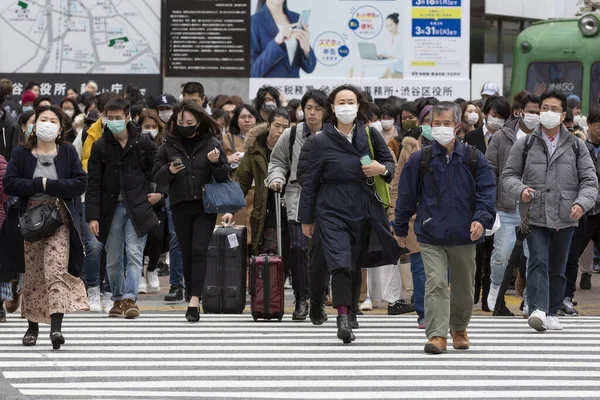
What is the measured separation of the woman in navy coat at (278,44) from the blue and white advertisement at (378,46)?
0.02 meters

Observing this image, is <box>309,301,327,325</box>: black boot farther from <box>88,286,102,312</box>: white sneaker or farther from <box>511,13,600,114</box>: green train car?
<box>511,13,600,114</box>: green train car

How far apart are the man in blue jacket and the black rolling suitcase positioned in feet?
8.36

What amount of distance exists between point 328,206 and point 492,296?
10.3 feet

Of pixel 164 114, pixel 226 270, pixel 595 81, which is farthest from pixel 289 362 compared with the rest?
pixel 595 81

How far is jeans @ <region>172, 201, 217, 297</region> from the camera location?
13.0 m

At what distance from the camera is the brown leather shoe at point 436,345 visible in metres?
10.8

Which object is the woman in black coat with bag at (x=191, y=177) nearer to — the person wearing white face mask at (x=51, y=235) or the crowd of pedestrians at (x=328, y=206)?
the crowd of pedestrians at (x=328, y=206)

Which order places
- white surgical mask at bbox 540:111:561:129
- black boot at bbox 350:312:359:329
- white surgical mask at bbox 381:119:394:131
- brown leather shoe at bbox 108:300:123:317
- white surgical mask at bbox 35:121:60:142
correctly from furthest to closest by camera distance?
1. white surgical mask at bbox 381:119:394:131
2. brown leather shoe at bbox 108:300:123:317
3. white surgical mask at bbox 540:111:561:129
4. black boot at bbox 350:312:359:329
5. white surgical mask at bbox 35:121:60:142

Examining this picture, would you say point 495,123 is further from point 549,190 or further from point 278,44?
point 278,44

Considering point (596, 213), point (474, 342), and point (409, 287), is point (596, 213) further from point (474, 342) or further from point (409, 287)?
point (474, 342)

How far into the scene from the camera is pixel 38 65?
98.9ft

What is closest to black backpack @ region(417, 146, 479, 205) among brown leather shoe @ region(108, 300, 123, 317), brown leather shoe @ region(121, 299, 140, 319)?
brown leather shoe @ region(121, 299, 140, 319)

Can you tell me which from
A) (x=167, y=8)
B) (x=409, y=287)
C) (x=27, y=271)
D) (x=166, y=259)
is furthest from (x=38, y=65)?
(x=27, y=271)

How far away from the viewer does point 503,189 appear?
13852 millimetres
